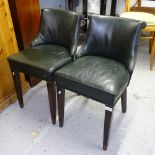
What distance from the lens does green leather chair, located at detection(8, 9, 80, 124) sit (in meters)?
1.42

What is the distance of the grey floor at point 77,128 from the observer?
1.40m

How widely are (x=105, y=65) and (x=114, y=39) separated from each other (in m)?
0.21

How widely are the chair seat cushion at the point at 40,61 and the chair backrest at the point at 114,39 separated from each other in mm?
172

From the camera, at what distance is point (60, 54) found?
1.55 metres

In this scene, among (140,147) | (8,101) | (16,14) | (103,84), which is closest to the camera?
(103,84)

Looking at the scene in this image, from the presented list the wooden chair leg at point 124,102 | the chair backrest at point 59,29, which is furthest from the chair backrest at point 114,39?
the wooden chair leg at point 124,102

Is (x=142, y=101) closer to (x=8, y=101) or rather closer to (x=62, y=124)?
(x=62, y=124)

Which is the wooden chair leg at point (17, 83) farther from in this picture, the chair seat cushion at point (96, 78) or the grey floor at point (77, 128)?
the chair seat cushion at point (96, 78)

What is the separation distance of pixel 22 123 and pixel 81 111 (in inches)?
20.5

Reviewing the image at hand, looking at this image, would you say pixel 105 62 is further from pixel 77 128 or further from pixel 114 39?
pixel 77 128

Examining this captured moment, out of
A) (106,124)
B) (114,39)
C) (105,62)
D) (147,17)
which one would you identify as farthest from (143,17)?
(106,124)

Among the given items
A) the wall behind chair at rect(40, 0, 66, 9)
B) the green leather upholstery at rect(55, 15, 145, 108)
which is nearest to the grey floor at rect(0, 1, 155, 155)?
the green leather upholstery at rect(55, 15, 145, 108)

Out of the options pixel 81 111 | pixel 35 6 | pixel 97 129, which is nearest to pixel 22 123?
pixel 81 111

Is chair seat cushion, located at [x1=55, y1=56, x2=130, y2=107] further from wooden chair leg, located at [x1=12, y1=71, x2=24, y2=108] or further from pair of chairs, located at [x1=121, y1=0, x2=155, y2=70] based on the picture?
pair of chairs, located at [x1=121, y1=0, x2=155, y2=70]
